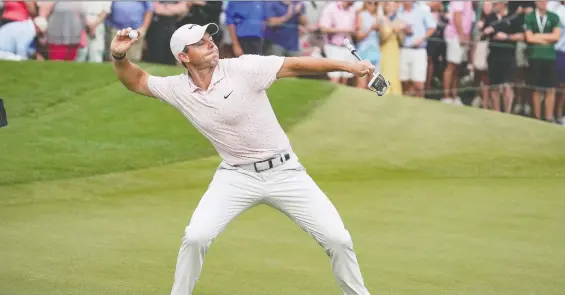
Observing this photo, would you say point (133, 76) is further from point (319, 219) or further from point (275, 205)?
point (319, 219)

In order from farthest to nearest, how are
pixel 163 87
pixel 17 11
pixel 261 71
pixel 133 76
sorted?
pixel 17 11 → pixel 133 76 → pixel 163 87 → pixel 261 71

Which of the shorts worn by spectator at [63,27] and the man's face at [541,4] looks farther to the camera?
the man's face at [541,4]

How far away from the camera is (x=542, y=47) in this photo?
1658 cm

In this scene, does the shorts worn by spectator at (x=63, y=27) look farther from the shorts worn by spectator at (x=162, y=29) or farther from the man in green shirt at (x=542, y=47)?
the man in green shirt at (x=542, y=47)

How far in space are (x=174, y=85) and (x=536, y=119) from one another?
34.7 ft

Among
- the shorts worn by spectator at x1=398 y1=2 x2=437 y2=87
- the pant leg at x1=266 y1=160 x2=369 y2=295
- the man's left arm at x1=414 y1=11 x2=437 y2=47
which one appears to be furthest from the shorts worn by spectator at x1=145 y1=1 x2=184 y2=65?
the pant leg at x1=266 y1=160 x2=369 y2=295

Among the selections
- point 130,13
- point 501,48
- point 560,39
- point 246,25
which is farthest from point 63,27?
point 560,39

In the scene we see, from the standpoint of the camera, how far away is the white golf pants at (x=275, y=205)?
6.82 meters

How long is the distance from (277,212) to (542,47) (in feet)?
21.2

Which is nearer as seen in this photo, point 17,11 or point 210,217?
point 210,217

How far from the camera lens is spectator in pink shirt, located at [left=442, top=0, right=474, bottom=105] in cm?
1653

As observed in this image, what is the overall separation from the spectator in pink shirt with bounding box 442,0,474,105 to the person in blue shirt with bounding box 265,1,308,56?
88.2 inches

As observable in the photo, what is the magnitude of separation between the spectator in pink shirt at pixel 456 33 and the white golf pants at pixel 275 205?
990cm

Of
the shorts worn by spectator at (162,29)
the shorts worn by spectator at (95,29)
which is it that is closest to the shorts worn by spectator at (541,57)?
the shorts worn by spectator at (162,29)
